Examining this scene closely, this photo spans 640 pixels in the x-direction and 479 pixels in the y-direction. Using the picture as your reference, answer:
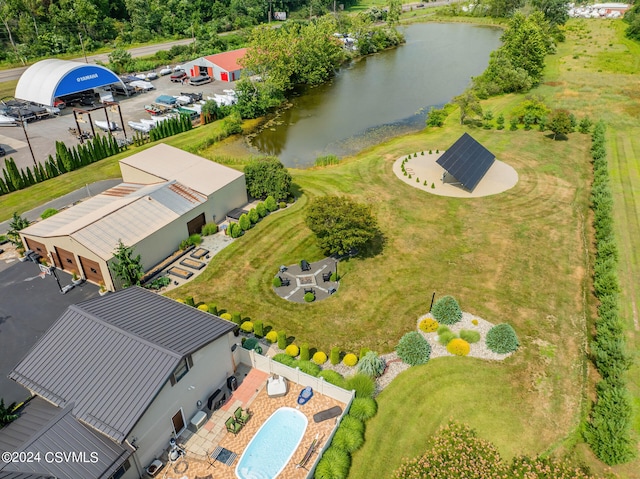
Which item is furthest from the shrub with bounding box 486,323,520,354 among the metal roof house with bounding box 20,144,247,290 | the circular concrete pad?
the metal roof house with bounding box 20,144,247,290

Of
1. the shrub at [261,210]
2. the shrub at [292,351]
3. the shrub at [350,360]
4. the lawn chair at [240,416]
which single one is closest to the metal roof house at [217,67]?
the shrub at [261,210]

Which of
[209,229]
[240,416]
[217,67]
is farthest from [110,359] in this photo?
[217,67]

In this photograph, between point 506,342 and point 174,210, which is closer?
point 506,342

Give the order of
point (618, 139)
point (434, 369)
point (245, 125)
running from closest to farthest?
point (434, 369) → point (618, 139) → point (245, 125)

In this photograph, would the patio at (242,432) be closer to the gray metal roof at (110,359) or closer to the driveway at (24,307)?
the gray metal roof at (110,359)

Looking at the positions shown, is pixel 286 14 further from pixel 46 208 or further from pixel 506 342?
pixel 506 342

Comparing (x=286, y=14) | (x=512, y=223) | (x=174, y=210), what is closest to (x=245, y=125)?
(x=174, y=210)
